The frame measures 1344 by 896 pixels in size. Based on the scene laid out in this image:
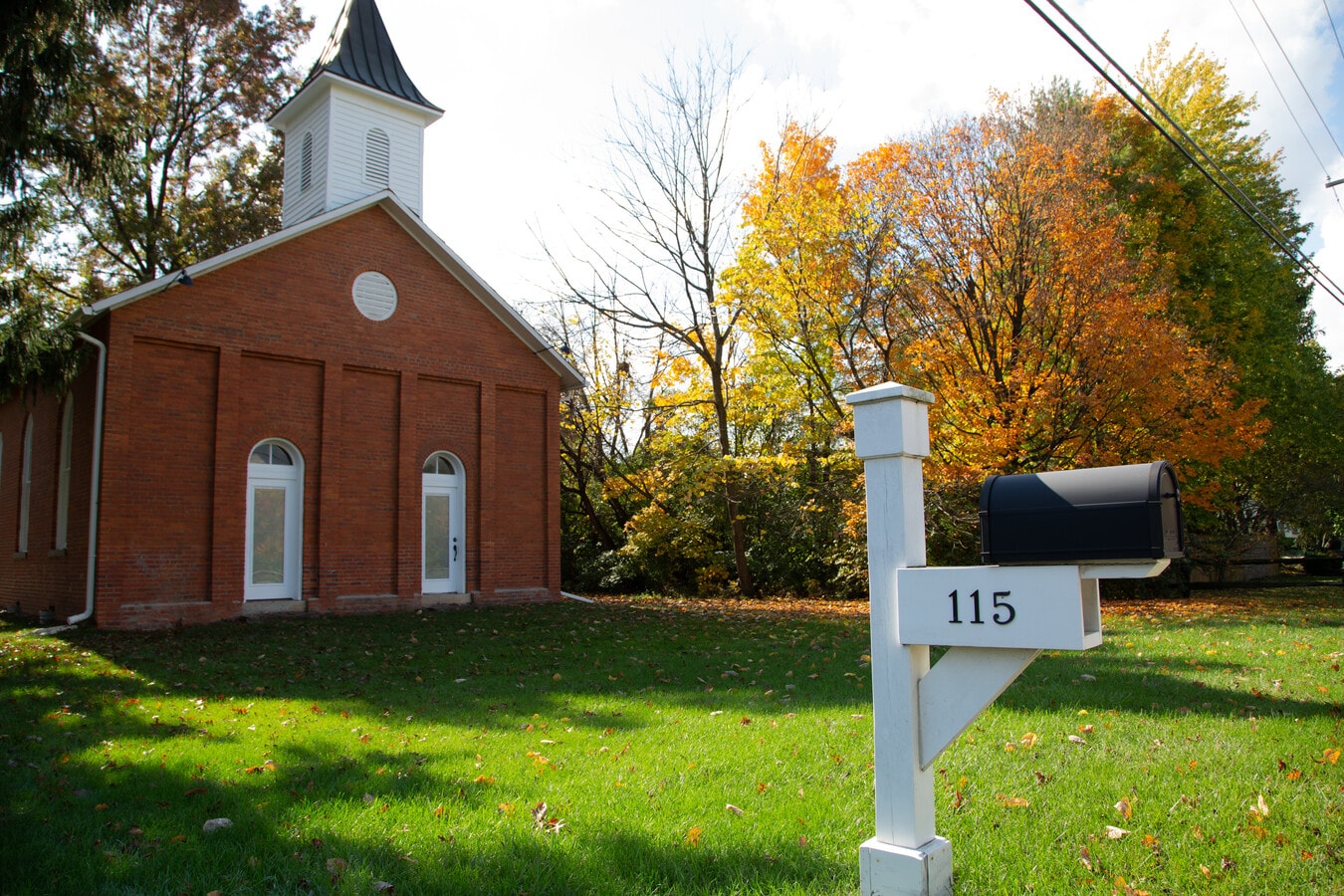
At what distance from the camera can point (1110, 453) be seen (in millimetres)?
16828

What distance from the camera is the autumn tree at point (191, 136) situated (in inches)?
1037

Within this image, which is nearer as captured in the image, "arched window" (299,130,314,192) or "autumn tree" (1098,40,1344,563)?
"arched window" (299,130,314,192)

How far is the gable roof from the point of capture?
14203mm

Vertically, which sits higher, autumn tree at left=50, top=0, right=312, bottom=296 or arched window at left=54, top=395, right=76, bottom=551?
autumn tree at left=50, top=0, right=312, bottom=296

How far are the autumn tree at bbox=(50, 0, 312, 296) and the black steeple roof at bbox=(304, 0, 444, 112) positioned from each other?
8.25m

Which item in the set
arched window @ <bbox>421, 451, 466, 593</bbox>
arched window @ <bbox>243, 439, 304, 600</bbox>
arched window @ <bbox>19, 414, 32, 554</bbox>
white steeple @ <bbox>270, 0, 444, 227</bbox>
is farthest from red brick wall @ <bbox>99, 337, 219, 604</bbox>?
white steeple @ <bbox>270, 0, 444, 227</bbox>

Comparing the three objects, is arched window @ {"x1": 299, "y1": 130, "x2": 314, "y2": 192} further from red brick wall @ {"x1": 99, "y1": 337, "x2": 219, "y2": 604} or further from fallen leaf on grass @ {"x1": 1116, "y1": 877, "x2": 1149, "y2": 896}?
fallen leaf on grass @ {"x1": 1116, "y1": 877, "x2": 1149, "y2": 896}

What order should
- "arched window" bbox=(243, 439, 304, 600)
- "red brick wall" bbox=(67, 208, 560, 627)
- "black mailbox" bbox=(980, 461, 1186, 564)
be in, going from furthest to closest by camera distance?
"arched window" bbox=(243, 439, 304, 600), "red brick wall" bbox=(67, 208, 560, 627), "black mailbox" bbox=(980, 461, 1186, 564)

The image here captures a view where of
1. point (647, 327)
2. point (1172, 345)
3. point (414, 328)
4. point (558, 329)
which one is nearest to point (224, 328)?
point (414, 328)

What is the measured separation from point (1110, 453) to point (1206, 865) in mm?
14432

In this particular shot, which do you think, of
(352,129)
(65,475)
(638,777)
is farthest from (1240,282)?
(65,475)

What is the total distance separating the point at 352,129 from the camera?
63.6 feet

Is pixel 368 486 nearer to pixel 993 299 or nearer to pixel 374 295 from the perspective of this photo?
pixel 374 295

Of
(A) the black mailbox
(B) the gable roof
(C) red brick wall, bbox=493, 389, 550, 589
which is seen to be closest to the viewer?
(A) the black mailbox
